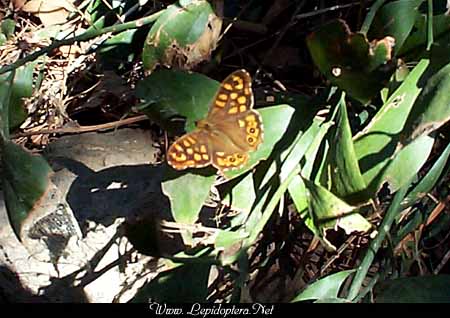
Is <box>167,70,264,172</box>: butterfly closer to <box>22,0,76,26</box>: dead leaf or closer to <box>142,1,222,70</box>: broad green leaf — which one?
<box>142,1,222,70</box>: broad green leaf

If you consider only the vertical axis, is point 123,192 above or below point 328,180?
below

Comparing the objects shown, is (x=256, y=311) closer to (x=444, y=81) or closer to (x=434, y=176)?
(x=434, y=176)

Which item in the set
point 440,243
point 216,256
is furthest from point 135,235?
point 440,243

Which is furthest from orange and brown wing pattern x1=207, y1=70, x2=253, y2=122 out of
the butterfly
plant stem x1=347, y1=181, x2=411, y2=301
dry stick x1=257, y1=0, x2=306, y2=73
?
dry stick x1=257, y1=0, x2=306, y2=73

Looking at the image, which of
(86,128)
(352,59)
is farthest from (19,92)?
(352,59)

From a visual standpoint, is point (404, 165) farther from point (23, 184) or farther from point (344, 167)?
point (23, 184)
